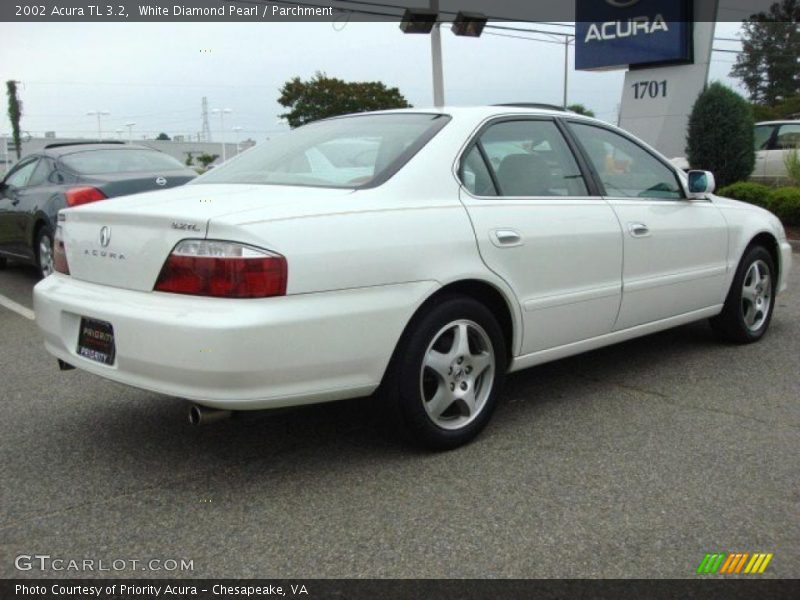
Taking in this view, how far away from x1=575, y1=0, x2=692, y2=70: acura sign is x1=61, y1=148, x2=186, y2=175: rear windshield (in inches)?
413

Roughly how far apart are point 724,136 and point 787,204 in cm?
256

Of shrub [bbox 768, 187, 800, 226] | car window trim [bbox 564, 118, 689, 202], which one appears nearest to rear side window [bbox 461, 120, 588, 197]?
car window trim [bbox 564, 118, 689, 202]

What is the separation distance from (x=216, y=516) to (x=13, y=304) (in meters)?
5.25

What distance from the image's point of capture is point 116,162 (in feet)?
25.6

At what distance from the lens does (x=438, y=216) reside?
338 centimetres

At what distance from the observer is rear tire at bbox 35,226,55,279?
294 inches

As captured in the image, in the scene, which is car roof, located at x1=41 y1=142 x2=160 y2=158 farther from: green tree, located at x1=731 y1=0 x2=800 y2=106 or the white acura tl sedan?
green tree, located at x1=731 y1=0 x2=800 y2=106

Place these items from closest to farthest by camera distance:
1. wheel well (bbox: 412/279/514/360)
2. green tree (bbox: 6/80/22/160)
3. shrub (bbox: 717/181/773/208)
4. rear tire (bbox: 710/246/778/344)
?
wheel well (bbox: 412/279/514/360) → rear tire (bbox: 710/246/778/344) → shrub (bbox: 717/181/773/208) → green tree (bbox: 6/80/22/160)

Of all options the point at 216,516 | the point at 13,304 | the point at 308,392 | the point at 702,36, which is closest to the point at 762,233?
the point at 308,392

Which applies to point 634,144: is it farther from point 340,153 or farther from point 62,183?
point 62,183

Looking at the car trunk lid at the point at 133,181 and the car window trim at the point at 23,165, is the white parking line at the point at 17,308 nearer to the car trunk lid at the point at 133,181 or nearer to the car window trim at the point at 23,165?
the car trunk lid at the point at 133,181

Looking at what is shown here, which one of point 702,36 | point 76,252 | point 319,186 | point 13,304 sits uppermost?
point 702,36

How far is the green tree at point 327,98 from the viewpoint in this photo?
5028 cm
